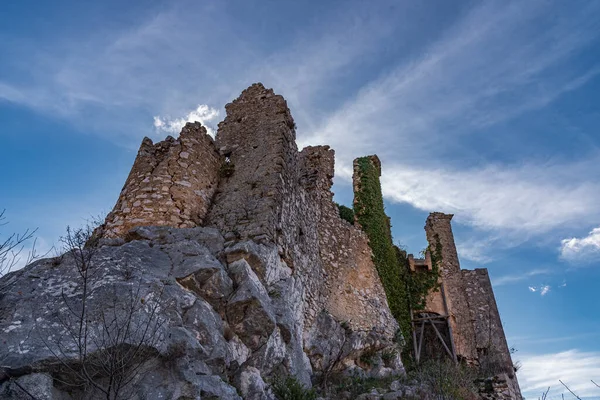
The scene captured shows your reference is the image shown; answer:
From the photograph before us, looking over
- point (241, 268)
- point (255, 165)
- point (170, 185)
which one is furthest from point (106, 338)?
point (255, 165)

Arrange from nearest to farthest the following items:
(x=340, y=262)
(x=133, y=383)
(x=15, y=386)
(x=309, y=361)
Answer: (x=15, y=386), (x=133, y=383), (x=309, y=361), (x=340, y=262)

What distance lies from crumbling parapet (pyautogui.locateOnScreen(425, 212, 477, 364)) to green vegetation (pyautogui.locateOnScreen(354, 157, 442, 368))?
1.87ft

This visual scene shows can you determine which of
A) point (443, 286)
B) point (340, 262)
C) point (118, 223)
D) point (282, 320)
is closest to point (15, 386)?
point (282, 320)

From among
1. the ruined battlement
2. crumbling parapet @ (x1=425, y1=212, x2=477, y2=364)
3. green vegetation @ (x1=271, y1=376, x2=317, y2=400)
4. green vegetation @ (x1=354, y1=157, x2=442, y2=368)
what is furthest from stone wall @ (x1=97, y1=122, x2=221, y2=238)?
crumbling parapet @ (x1=425, y1=212, x2=477, y2=364)

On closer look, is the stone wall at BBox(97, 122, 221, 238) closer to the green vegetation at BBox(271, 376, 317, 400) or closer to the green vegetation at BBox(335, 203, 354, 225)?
the green vegetation at BBox(271, 376, 317, 400)

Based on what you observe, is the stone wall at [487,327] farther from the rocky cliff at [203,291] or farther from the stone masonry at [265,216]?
the stone masonry at [265,216]

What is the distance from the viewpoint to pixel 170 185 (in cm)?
818

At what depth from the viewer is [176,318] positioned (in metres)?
4.93

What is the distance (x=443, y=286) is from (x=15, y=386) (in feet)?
54.4

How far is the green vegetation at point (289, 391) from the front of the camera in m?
→ 5.80

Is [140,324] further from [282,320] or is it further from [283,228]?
[283,228]

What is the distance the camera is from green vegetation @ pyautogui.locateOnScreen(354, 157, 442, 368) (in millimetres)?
14922

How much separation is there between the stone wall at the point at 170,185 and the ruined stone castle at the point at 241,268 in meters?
0.03

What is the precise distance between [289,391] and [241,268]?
1.93m
